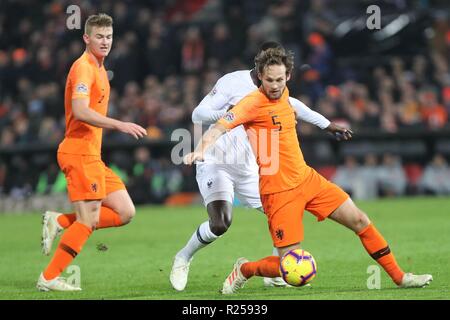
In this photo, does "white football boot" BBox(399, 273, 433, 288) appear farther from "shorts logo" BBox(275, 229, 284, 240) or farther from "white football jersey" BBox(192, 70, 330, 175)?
"white football jersey" BBox(192, 70, 330, 175)

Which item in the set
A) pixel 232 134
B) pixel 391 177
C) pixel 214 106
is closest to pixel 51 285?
pixel 214 106

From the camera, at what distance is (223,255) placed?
12664 millimetres

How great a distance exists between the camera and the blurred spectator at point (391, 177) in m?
20.5

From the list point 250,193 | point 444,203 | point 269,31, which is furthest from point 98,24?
point 269,31

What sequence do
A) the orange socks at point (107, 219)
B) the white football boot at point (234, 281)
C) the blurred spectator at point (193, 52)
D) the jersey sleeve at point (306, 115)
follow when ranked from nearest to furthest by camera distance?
the white football boot at point (234, 281), the jersey sleeve at point (306, 115), the orange socks at point (107, 219), the blurred spectator at point (193, 52)

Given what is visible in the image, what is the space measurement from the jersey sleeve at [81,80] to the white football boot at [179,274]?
69.5 inches

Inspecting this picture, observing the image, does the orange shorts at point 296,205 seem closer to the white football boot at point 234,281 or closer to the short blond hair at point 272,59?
the white football boot at point 234,281

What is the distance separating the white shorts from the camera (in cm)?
1021

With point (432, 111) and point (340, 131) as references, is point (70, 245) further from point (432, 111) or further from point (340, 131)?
point (432, 111)

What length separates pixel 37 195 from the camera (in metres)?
20.9

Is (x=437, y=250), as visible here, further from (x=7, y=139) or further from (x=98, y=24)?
(x=7, y=139)

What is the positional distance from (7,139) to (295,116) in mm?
13424

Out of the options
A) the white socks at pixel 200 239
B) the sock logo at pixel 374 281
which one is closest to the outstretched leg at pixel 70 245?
the white socks at pixel 200 239

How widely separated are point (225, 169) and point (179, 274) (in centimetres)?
122
